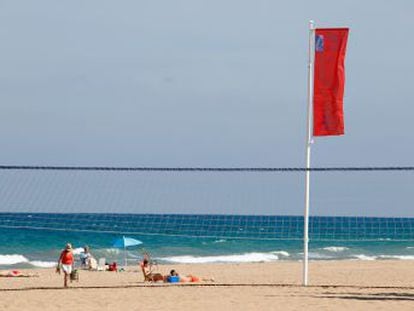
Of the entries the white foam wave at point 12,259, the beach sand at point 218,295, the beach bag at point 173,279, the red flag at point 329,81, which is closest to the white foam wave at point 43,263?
the white foam wave at point 12,259

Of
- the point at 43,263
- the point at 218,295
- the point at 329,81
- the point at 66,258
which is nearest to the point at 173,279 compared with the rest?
the point at 66,258

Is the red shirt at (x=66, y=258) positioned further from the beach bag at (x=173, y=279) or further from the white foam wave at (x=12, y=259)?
the white foam wave at (x=12, y=259)

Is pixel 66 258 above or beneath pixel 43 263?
beneath

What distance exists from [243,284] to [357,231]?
60694 mm

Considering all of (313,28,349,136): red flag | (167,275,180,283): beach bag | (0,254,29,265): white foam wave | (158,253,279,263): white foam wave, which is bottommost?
(167,275,180,283): beach bag

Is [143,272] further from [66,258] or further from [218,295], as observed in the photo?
[218,295]

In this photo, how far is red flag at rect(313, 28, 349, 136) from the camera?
1886 cm

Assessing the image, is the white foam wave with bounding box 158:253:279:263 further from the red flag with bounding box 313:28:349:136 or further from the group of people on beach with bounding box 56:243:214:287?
the red flag with bounding box 313:28:349:136

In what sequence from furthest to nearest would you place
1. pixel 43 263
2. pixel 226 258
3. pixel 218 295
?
pixel 226 258 → pixel 43 263 → pixel 218 295

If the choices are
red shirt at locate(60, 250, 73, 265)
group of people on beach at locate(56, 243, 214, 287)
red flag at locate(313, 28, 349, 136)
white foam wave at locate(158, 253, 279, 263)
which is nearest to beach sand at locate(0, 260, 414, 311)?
group of people on beach at locate(56, 243, 214, 287)

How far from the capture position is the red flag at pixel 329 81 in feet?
61.9

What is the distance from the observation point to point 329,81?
1891 centimetres

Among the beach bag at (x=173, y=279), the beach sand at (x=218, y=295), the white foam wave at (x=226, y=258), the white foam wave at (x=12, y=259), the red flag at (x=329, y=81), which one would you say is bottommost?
the beach sand at (x=218, y=295)

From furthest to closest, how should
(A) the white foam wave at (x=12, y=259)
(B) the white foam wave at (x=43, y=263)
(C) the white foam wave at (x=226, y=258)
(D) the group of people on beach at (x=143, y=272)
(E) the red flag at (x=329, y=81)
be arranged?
(C) the white foam wave at (x=226, y=258)
(A) the white foam wave at (x=12, y=259)
(B) the white foam wave at (x=43, y=263)
(D) the group of people on beach at (x=143, y=272)
(E) the red flag at (x=329, y=81)
